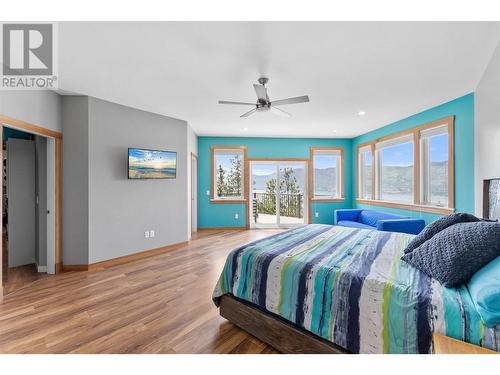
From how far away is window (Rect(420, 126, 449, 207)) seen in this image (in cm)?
381

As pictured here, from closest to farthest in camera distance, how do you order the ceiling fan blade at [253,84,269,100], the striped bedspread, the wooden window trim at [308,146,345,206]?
the striped bedspread, the ceiling fan blade at [253,84,269,100], the wooden window trim at [308,146,345,206]

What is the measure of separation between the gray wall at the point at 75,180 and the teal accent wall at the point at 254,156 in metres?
2.93

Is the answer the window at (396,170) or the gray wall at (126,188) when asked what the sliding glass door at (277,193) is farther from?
the gray wall at (126,188)

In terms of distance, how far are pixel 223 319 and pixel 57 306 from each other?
1734 mm

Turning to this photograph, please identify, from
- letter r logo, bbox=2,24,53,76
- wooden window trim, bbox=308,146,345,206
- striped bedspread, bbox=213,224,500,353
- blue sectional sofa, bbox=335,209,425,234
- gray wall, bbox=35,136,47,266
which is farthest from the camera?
wooden window trim, bbox=308,146,345,206

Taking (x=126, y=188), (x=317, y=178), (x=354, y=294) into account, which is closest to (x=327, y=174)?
(x=317, y=178)

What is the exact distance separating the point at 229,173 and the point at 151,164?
2.56 meters

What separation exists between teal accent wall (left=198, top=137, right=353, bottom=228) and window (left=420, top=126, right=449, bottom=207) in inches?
89.2

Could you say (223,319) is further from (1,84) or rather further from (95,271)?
(1,84)

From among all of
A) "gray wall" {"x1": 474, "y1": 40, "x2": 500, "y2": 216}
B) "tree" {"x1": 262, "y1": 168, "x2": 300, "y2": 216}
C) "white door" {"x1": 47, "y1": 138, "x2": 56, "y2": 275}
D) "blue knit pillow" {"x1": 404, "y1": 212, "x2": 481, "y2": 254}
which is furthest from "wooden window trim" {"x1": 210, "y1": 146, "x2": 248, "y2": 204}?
"blue knit pillow" {"x1": 404, "y1": 212, "x2": 481, "y2": 254}

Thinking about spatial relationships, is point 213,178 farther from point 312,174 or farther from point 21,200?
point 21,200

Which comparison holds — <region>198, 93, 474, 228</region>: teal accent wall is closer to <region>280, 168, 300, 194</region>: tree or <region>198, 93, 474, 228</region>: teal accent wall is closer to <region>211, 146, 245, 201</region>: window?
<region>211, 146, 245, 201</region>: window

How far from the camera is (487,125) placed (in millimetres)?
2656
